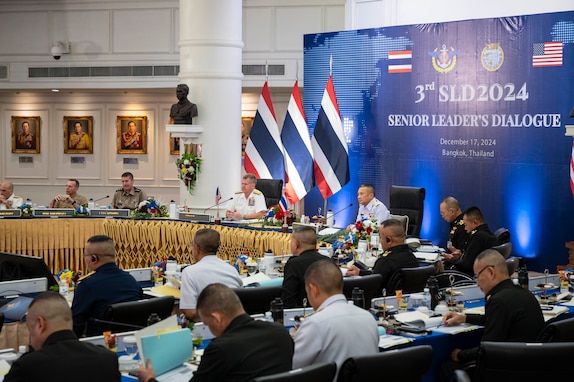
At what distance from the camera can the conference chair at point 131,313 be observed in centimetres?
548

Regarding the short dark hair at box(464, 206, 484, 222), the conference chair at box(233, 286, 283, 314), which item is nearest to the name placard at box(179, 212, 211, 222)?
the short dark hair at box(464, 206, 484, 222)

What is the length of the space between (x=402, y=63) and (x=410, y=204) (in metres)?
2.36

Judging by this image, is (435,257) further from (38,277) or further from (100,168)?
(100,168)

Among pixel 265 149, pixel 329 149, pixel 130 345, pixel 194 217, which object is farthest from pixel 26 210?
pixel 130 345

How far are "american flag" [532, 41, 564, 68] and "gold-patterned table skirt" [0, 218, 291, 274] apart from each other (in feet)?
14.3

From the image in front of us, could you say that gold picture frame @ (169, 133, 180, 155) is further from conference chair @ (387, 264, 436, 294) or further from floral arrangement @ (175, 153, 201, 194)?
conference chair @ (387, 264, 436, 294)

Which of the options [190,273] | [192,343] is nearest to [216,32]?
[190,273]

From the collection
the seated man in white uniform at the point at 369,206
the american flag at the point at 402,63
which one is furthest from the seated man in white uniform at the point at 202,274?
the american flag at the point at 402,63

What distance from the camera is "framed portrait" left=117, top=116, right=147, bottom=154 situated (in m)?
17.1

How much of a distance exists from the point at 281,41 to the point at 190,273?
10.1 m

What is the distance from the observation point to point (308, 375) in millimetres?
3830

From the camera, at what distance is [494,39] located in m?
11.7

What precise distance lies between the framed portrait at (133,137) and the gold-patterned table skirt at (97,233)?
18.4 ft

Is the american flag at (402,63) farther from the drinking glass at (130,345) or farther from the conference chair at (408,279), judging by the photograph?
the drinking glass at (130,345)
